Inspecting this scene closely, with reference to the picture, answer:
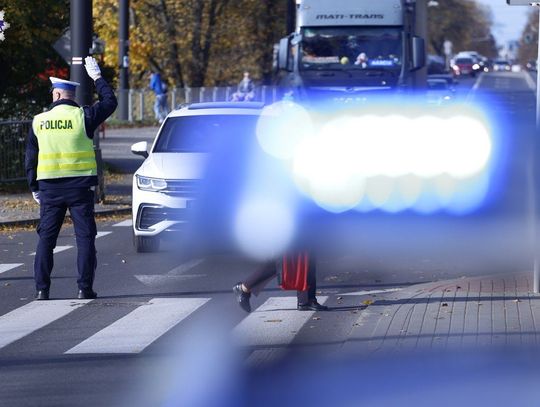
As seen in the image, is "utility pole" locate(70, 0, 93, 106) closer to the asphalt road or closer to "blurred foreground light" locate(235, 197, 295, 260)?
the asphalt road

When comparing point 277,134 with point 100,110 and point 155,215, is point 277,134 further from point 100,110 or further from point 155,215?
point 100,110

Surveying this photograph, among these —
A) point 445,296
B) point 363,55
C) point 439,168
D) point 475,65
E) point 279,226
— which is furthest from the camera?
point 475,65

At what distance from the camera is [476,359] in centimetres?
859

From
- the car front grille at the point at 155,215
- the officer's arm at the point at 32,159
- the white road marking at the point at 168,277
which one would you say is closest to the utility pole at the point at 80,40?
the car front grille at the point at 155,215

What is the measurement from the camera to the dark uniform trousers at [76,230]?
473 inches

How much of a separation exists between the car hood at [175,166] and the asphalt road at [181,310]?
862 millimetres

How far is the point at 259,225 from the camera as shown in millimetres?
16078

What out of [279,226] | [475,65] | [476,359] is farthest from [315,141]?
[475,65]

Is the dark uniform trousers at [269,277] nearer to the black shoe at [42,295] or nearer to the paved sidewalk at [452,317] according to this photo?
the paved sidewalk at [452,317]

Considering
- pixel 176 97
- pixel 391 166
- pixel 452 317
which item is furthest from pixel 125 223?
pixel 176 97

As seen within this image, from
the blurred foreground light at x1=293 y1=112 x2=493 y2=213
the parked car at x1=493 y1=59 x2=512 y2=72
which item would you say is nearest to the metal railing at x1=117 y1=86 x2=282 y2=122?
the blurred foreground light at x1=293 y1=112 x2=493 y2=213

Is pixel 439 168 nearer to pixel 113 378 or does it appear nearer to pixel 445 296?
pixel 445 296

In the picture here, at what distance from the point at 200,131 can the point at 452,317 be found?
21.2ft

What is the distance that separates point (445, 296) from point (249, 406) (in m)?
4.06
